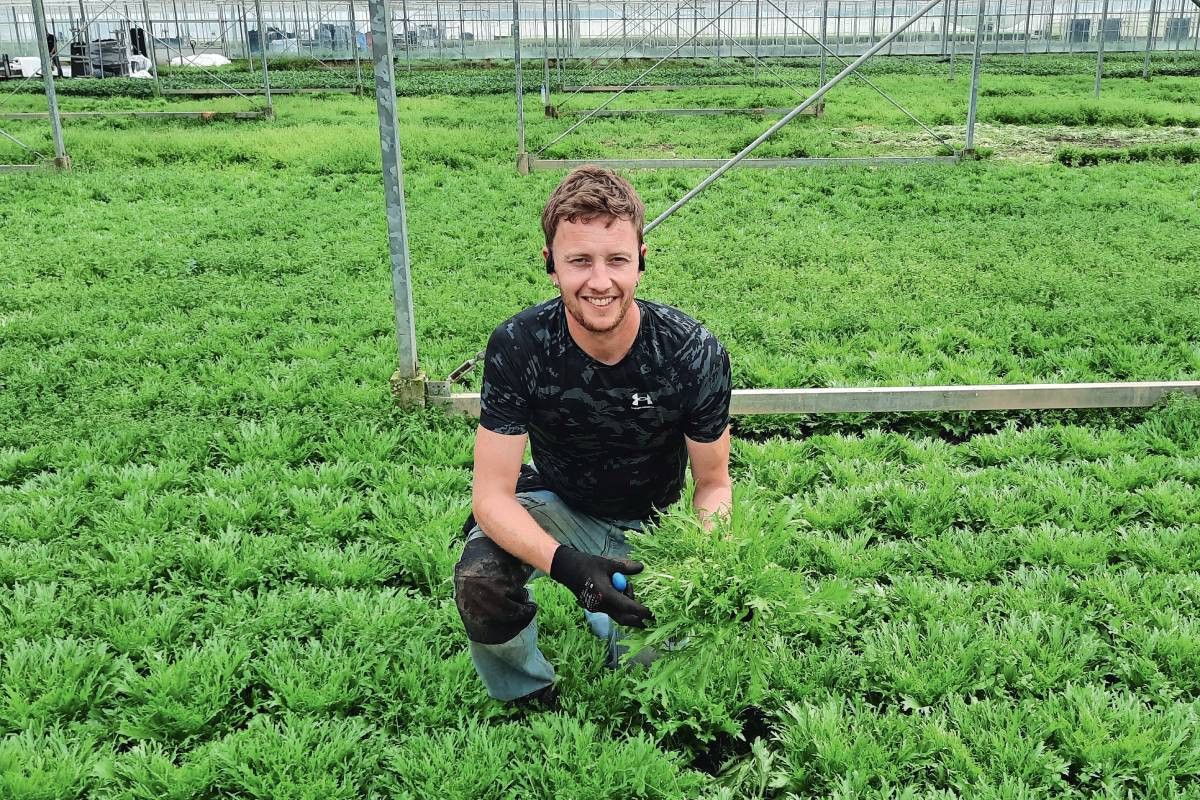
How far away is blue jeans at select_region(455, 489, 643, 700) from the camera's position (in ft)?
8.10

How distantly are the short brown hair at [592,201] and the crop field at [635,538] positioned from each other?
801 mm

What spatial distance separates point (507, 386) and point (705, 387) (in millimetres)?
548

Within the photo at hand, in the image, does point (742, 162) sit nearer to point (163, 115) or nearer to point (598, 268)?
point (598, 268)

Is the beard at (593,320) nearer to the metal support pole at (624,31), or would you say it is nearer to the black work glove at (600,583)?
the black work glove at (600,583)

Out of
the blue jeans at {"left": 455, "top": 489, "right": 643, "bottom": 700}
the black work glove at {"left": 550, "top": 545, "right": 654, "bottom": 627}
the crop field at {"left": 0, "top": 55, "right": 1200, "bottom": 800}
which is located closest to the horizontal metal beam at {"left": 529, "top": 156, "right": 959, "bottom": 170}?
the crop field at {"left": 0, "top": 55, "right": 1200, "bottom": 800}

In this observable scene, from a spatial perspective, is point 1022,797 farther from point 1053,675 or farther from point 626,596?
point 626,596

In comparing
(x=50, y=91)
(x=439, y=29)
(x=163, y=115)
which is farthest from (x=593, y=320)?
(x=439, y=29)

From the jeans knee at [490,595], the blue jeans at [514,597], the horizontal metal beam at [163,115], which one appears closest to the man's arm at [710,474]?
the blue jeans at [514,597]

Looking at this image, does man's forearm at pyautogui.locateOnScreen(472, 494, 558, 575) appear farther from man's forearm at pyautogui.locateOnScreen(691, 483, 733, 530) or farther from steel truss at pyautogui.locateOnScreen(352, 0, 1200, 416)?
steel truss at pyautogui.locateOnScreen(352, 0, 1200, 416)

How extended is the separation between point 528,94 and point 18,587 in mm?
19516

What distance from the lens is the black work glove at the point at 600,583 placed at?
2256mm

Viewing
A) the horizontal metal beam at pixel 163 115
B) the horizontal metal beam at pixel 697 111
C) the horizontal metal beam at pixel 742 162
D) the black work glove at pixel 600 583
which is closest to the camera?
the black work glove at pixel 600 583

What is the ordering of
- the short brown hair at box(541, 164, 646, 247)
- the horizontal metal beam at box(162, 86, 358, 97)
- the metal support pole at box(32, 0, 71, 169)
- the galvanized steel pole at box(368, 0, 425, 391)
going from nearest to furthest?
the short brown hair at box(541, 164, 646, 247) → the galvanized steel pole at box(368, 0, 425, 391) → the metal support pole at box(32, 0, 71, 169) → the horizontal metal beam at box(162, 86, 358, 97)

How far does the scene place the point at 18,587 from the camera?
3.12 metres
